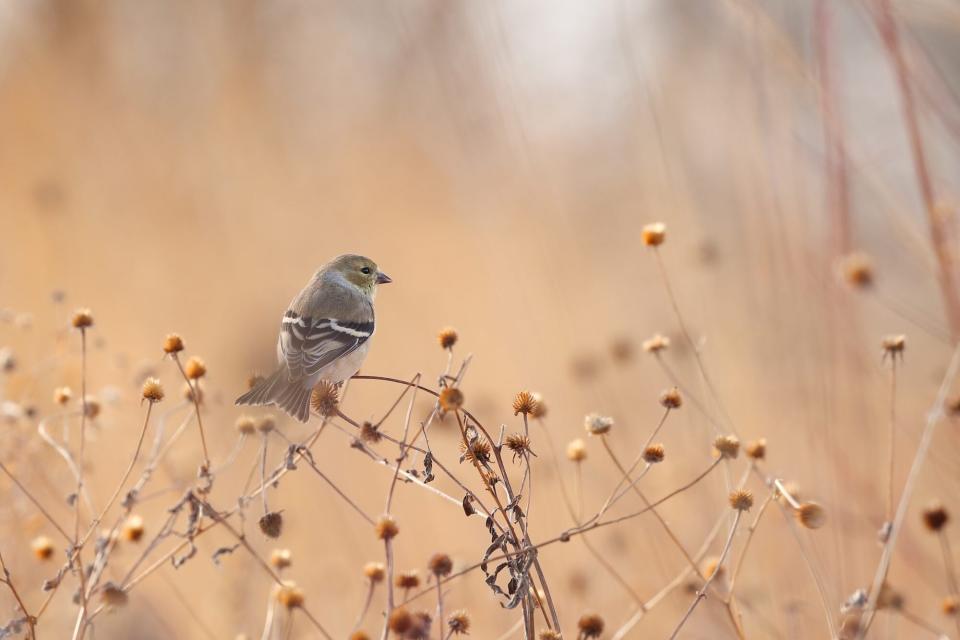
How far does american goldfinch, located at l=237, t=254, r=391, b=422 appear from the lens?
279cm

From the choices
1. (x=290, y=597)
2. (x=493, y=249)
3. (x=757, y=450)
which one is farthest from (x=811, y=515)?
(x=493, y=249)

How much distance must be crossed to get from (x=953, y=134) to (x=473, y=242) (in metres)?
7.17

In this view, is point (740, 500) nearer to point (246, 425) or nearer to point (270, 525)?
point (270, 525)

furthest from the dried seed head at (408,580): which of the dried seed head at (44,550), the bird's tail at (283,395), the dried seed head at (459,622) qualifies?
the dried seed head at (44,550)

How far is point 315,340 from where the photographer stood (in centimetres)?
312

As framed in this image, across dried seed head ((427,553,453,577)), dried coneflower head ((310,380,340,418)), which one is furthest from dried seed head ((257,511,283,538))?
dried seed head ((427,553,453,577))

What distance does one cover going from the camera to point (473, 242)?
930cm

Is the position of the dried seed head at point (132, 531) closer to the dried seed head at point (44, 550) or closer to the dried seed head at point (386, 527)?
the dried seed head at point (44, 550)

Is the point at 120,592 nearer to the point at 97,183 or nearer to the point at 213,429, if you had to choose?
the point at 213,429

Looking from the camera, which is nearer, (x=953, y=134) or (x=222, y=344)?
(x=953, y=134)

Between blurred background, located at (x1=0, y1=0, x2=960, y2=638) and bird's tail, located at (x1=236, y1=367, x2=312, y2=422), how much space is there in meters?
0.08

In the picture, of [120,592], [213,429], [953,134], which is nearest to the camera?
[120,592]

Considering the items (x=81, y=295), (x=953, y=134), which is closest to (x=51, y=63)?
(x=81, y=295)

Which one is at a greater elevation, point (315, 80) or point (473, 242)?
point (315, 80)
